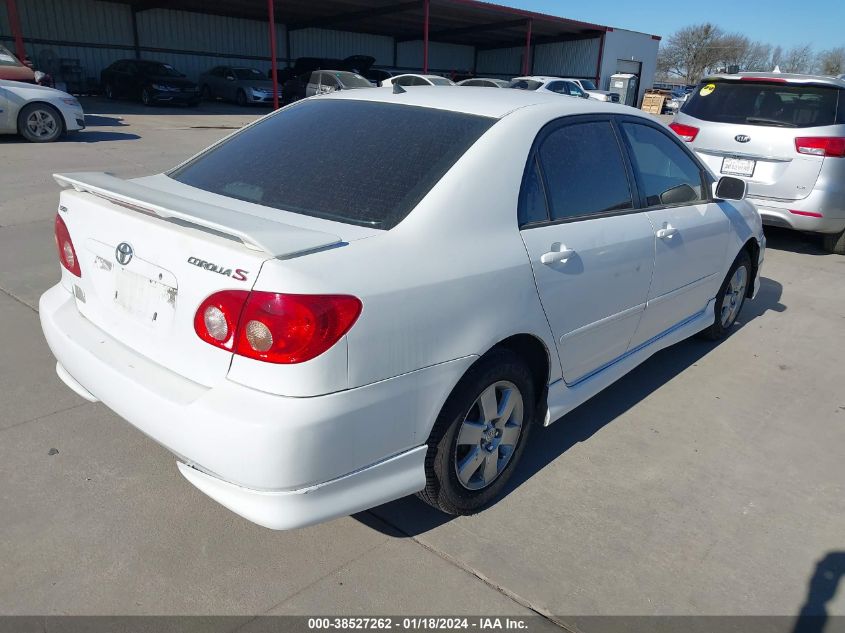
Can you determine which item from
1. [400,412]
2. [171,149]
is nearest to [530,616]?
[400,412]

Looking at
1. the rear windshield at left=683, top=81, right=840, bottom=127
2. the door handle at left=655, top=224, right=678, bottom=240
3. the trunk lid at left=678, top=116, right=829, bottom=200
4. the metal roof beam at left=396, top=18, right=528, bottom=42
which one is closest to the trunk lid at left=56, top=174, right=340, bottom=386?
the door handle at left=655, top=224, right=678, bottom=240

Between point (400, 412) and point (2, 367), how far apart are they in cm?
281

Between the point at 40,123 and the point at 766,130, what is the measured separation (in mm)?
11685

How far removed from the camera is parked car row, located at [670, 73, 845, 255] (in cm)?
639

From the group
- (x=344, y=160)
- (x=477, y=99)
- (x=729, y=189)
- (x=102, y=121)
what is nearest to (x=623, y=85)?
(x=102, y=121)

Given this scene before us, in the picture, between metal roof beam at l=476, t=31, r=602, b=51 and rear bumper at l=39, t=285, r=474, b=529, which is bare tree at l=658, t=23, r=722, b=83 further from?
rear bumper at l=39, t=285, r=474, b=529

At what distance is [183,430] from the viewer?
201 centimetres

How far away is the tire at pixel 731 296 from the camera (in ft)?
14.5

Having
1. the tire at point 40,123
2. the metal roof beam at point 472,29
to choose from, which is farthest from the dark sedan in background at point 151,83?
the metal roof beam at point 472,29

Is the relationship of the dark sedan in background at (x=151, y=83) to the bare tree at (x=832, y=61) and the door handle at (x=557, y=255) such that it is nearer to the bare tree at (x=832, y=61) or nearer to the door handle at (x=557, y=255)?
the door handle at (x=557, y=255)

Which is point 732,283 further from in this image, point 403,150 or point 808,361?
point 403,150

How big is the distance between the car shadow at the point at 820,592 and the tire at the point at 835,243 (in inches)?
227

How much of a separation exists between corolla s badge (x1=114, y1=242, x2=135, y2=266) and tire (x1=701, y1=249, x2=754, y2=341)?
3.63 m

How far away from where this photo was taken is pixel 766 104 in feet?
22.1
